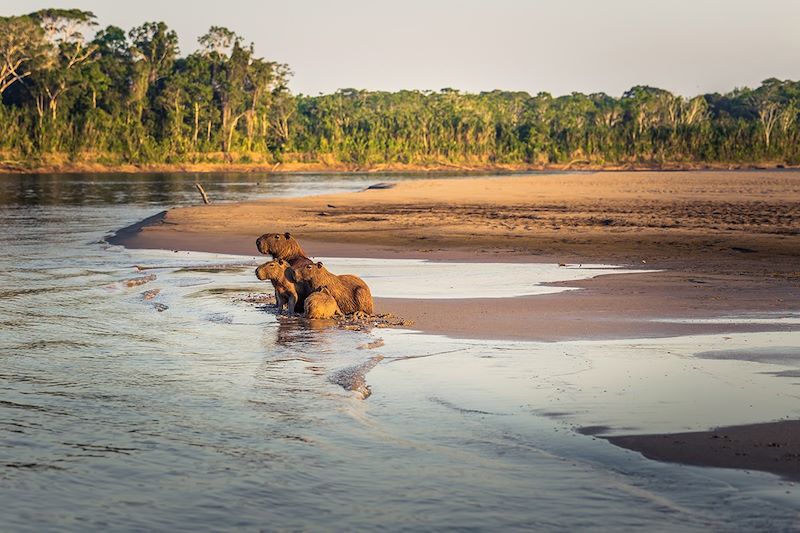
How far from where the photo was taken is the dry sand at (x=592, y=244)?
11539mm

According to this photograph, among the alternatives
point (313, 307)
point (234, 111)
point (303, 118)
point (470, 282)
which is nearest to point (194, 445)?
point (313, 307)

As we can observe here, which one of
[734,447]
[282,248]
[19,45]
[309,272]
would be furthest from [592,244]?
[19,45]

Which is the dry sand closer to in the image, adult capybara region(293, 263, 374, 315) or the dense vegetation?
adult capybara region(293, 263, 374, 315)

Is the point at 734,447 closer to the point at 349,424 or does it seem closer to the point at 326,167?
the point at 349,424

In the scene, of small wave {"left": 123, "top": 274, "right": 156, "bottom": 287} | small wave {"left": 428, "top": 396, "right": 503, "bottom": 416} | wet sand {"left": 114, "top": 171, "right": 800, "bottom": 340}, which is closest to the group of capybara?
wet sand {"left": 114, "top": 171, "right": 800, "bottom": 340}

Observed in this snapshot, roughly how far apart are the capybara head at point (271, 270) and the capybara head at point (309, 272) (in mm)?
192

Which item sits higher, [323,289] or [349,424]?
[323,289]

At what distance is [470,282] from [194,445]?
33.1 ft

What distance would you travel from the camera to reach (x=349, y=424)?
24.7ft

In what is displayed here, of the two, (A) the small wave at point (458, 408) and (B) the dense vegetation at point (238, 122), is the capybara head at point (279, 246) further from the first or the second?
(B) the dense vegetation at point (238, 122)

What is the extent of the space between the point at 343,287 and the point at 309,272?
0.48 meters

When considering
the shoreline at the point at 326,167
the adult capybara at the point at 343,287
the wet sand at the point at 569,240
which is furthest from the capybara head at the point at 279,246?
the shoreline at the point at 326,167

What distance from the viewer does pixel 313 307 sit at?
12578 millimetres

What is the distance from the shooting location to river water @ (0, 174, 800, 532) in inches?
222
